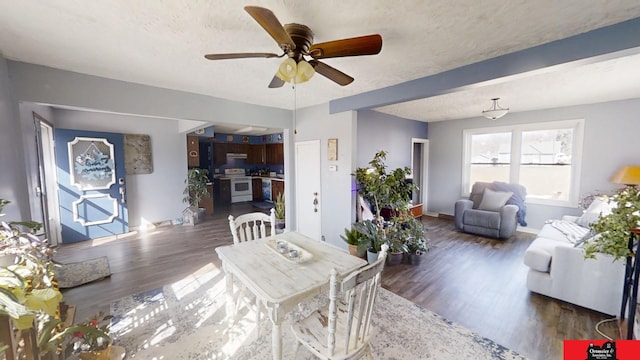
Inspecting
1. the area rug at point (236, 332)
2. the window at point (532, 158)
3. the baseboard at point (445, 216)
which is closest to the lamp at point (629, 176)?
the window at point (532, 158)

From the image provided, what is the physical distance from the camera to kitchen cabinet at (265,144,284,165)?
795cm

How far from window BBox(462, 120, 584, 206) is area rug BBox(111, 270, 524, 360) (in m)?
4.20

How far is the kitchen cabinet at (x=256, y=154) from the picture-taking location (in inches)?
335

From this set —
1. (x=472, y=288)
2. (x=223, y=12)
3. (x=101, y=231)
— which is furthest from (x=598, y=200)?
(x=101, y=231)

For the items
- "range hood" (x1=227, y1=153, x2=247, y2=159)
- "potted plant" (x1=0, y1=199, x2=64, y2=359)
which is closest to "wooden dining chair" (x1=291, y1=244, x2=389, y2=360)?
"potted plant" (x1=0, y1=199, x2=64, y2=359)

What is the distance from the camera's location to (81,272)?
307 cm

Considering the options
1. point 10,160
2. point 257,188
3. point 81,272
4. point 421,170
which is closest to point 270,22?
point 10,160

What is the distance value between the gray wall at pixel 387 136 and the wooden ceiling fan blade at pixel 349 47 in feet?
8.58

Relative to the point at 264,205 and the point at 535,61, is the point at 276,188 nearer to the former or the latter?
the point at 264,205

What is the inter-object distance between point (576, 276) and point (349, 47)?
10.1 feet

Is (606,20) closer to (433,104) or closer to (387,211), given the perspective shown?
(433,104)

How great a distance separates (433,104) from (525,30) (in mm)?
2413

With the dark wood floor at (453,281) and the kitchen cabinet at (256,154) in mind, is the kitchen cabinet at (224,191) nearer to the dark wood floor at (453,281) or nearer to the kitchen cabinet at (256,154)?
the kitchen cabinet at (256,154)

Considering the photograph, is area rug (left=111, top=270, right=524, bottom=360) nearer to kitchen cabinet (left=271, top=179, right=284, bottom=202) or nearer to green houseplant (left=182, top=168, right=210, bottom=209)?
green houseplant (left=182, top=168, right=210, bottom=209)
